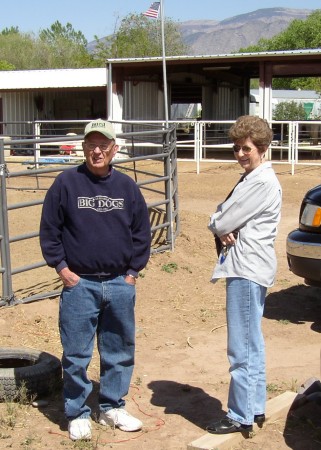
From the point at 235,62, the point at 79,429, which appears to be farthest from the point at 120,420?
the point at 235,62

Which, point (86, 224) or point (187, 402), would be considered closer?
point (86, 224)

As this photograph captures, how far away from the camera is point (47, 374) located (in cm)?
470

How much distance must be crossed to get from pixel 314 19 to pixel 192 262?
82141 millimetres

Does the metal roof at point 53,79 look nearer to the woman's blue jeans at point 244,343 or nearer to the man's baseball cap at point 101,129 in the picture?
the man's baseball cap at point 101,129

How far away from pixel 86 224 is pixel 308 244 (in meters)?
2.63

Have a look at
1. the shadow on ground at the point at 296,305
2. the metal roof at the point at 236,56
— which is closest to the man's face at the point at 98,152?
the shadow on ground at the point at 296,305

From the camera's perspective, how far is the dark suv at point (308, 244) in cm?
605

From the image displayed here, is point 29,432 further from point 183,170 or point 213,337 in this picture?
point 183,170

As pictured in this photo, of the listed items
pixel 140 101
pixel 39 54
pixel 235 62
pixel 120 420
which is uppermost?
pixel 39 54

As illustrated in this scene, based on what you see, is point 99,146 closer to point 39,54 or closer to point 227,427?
point 227,427

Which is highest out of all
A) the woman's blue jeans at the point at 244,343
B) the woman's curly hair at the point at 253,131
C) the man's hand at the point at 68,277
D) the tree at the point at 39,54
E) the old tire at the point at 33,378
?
the tree at the point at 39,54

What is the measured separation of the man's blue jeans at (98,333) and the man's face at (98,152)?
587 mm

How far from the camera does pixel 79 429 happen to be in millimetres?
4086

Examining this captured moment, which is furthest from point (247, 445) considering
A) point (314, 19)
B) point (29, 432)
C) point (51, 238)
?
point (314, 19)
